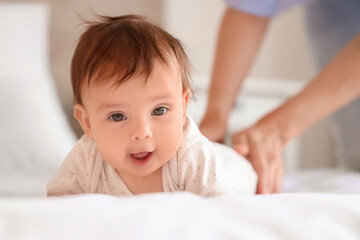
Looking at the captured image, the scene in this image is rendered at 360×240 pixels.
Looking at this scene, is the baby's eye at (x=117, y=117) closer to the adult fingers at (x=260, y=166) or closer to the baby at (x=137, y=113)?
the baby at (x=137, y=113)

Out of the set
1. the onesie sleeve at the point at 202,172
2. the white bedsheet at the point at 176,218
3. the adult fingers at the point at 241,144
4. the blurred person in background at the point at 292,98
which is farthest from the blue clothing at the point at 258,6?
the white bedsheet at the point at 176,218

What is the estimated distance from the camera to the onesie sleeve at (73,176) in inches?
25.5

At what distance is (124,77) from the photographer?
0.52 metres

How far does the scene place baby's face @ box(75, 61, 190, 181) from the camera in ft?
1.74

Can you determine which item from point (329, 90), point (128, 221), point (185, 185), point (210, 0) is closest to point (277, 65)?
point (210, 0)

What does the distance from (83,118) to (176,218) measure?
21 centimetres

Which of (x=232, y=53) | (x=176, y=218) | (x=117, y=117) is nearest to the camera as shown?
(x=176, y=218)

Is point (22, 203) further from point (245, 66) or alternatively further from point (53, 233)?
point (245, 66)

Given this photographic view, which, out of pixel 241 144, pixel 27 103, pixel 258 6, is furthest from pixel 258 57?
pixel 241 144

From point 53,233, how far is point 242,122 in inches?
53.8

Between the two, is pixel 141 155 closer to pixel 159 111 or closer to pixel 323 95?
pixel 159 111

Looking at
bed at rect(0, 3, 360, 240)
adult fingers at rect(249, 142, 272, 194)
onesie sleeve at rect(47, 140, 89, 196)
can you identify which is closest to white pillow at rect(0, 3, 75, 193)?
onesie sleeve at rect(47, 140, 89, 196)

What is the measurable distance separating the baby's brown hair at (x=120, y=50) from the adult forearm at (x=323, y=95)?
47 centimetres

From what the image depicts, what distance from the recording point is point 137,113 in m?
0.54
